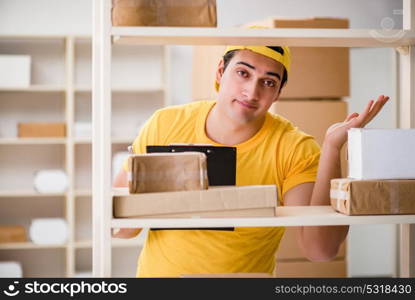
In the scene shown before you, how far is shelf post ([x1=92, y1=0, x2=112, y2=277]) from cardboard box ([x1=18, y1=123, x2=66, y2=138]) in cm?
308

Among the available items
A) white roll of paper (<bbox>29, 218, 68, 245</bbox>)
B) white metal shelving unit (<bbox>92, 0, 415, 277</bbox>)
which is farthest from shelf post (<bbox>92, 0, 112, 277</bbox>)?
white roll of paper (<bbox>29, 218, 68, 245</bbox>)

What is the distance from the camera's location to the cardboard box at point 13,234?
4.37 metres

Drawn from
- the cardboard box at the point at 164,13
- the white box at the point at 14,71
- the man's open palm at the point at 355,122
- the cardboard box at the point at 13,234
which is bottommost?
the cardboard box at the point at 13,234

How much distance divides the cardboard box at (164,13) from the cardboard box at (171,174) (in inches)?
11.7

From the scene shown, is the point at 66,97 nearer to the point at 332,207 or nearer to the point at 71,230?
the point at 71,230

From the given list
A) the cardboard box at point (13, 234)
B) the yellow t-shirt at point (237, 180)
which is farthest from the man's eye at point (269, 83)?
the cardboard box at point (13, 234)

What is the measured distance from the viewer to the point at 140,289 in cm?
150

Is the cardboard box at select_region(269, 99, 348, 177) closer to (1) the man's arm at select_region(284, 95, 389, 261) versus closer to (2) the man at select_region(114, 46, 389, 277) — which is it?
(2) the man at select_region(114, 46, 389, 277)

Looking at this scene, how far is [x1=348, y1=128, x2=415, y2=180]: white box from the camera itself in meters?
1.48

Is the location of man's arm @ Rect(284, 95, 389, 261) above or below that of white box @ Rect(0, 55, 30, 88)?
below

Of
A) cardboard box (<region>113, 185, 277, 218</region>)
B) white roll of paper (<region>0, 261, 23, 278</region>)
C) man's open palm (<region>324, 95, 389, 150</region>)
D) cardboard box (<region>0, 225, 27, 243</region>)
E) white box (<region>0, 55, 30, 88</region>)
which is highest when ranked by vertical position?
white box (<region>0, 55, 30, 88</region>)

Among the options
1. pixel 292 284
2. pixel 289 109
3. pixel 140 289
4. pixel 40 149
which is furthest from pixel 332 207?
pixel 40 149

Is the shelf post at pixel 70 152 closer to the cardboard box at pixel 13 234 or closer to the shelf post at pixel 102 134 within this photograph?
the cardboard box at pixel 13 234

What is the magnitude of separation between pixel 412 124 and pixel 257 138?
43cm
